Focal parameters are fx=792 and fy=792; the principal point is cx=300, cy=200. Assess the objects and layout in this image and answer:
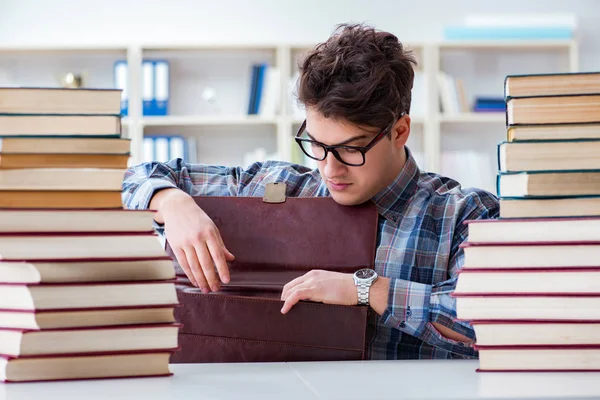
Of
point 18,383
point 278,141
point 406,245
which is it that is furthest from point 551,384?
point 278,141

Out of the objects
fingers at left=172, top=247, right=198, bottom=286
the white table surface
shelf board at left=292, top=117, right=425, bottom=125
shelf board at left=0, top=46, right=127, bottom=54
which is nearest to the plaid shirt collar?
fingers at left=172, top=247, right=198, bottom=286

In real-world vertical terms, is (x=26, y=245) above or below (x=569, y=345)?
above

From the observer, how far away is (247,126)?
4.49 metres

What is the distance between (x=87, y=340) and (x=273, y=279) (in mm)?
767

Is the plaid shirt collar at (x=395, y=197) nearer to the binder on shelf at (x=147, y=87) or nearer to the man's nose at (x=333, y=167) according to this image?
the man's nose at (x=333, y=167)

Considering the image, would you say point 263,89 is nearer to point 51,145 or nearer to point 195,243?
point 195,243

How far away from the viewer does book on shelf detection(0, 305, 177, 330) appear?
0.88 m

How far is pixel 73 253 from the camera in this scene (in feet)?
2.92

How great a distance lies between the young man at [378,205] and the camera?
1.51 m

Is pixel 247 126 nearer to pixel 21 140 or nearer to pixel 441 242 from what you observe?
pixel 441 242

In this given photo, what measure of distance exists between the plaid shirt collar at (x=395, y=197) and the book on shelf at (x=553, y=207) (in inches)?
32.5

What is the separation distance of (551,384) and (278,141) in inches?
137

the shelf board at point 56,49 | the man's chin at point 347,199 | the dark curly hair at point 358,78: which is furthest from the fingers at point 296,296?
the shelf board at point 56,49

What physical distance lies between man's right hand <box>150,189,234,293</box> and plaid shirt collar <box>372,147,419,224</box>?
392 mm
